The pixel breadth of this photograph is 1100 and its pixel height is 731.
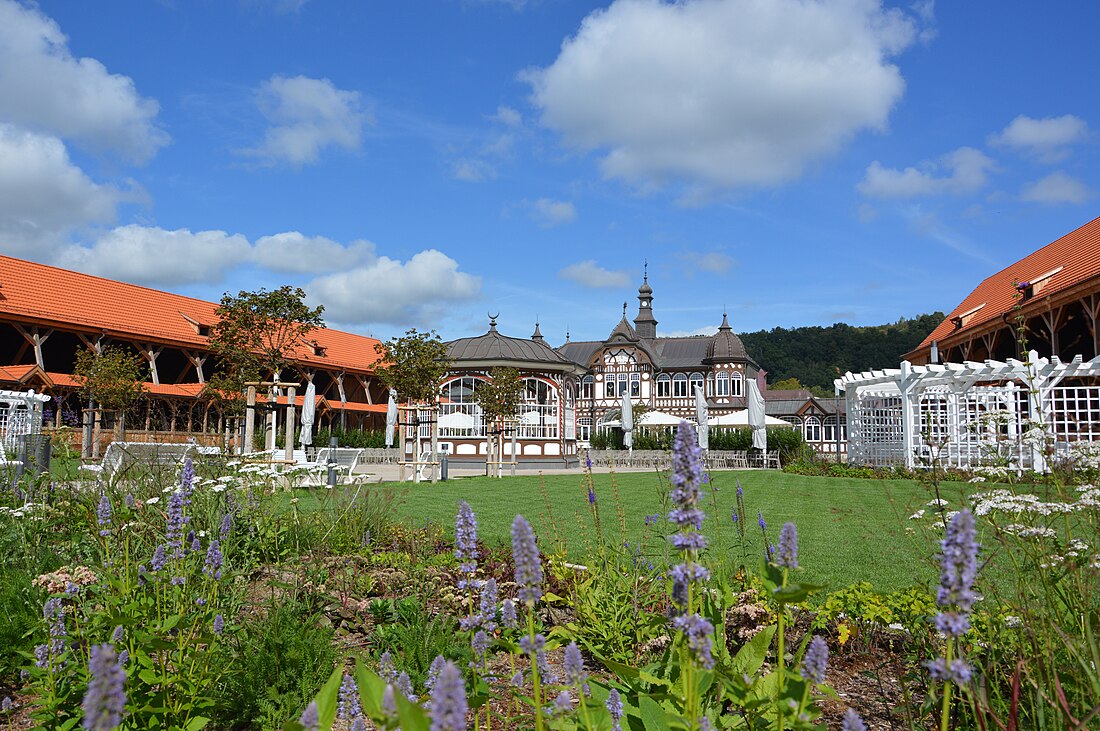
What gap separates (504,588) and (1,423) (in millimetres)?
17076

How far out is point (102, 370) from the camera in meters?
20.6

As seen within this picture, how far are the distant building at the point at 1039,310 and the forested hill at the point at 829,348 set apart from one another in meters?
48.8

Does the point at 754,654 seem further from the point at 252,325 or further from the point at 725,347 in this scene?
the point at 725,347

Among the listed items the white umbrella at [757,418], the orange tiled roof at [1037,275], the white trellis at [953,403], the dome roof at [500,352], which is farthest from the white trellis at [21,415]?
the orange tiled roof at [1037,275]

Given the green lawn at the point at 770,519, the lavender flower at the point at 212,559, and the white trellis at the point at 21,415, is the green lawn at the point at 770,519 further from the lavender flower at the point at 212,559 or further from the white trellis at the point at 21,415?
the white trellis at the point at 21,415

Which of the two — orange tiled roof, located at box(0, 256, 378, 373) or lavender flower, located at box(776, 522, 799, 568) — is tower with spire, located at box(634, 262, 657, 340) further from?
lavender flower, located at box(776, 522, 799, 568)

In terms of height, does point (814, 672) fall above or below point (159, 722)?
above

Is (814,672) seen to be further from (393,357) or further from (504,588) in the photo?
(393,357)

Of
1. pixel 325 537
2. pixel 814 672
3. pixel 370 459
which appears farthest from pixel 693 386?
pixel 814 672

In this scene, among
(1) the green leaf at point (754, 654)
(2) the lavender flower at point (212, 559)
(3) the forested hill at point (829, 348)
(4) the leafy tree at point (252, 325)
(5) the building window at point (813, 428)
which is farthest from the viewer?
(3) the forested hill at point (829, 348)

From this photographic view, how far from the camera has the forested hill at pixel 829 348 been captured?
81.8 metres

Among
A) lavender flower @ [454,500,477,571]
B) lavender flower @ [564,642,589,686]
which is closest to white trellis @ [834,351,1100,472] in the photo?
lavender flower @ [454,500,477,571]

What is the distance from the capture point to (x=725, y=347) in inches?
1879

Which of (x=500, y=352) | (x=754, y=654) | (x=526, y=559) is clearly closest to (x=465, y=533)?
(x=526, y=559)
